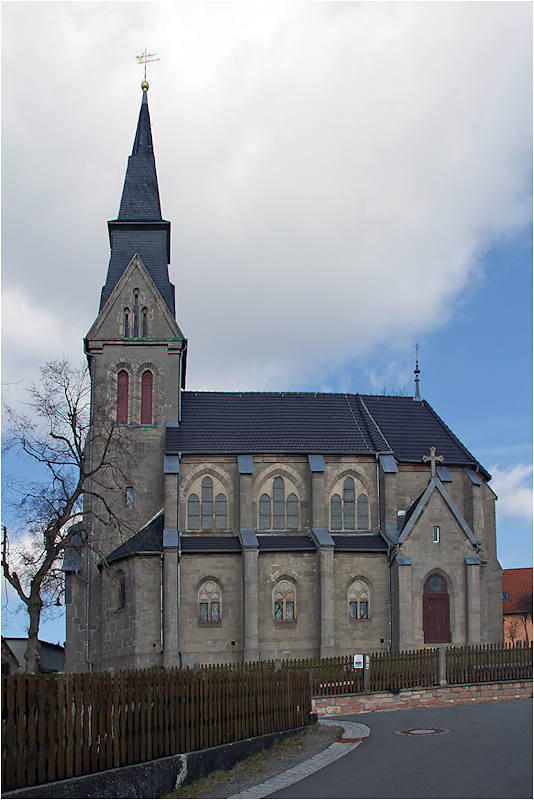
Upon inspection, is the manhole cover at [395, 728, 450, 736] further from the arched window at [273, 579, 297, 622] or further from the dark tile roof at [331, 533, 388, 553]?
the dark tile roof at [331, 533, 388, 553]

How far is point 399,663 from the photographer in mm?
26547

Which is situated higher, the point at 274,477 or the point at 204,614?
the point at 274,477

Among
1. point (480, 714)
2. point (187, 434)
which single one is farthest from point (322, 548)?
point (480, 714)

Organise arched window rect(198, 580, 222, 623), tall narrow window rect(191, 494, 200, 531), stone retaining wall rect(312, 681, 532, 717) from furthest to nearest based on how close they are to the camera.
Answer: tall narrow window rect(191, 494, 200, 531) → arched window rect(198, 580, 222, 623) → stone retaining wall rect(312, 681, 532, 717)

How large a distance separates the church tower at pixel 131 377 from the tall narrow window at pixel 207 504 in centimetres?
213

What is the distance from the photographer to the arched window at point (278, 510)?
40.7 m

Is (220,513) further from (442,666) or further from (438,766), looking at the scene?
(438,766)

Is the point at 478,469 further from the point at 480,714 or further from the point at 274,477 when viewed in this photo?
the point at 480,714

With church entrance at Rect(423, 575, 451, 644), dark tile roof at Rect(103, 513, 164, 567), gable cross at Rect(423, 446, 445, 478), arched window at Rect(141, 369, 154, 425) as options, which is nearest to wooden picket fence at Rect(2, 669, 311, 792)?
dark tile roof at Rect(103, 513, 164, 567)

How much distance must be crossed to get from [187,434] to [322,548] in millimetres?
8988

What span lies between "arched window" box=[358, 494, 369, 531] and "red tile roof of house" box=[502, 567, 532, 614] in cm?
3598

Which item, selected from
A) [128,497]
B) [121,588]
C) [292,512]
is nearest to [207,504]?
[128,497]

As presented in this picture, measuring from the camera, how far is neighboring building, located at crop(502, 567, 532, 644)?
234 ft

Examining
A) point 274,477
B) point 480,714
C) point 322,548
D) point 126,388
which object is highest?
point 126,388
